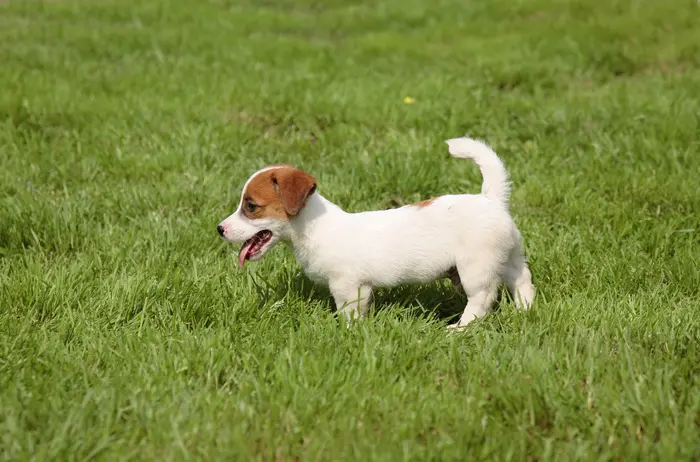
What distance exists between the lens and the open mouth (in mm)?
3850

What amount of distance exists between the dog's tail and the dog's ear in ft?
2.42

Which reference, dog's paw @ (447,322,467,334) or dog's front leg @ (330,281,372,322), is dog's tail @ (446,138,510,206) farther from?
dog's front leg @ (330,281,372,322)

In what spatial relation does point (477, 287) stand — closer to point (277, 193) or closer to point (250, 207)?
point (277, 193)

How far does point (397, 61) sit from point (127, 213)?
451 centimetres

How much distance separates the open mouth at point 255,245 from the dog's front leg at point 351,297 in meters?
0.42

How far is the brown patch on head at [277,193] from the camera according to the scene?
361 centimetres

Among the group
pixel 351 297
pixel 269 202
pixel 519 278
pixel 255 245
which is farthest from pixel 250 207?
pixel 519 278

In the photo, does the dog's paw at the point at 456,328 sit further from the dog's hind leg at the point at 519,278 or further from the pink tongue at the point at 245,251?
the pink tongue at the point at 245,251

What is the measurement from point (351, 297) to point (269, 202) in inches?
23.7

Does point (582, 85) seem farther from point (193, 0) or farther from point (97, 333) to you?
point (193, 0)

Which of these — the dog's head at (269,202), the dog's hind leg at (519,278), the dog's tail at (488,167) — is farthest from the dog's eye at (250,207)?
the dog's hind leg at (519,278)

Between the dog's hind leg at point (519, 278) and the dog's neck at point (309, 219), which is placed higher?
the dog's neck at point (309, 219)

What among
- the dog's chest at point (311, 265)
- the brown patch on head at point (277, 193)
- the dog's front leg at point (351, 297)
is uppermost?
the brown patch on head at point (277, 193)

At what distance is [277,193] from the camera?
367 centimetres
